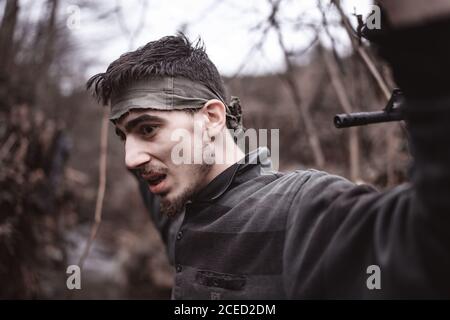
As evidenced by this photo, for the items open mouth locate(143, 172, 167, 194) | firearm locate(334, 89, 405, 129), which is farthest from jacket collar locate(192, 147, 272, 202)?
firearm locate(334, 89, 405, 129)

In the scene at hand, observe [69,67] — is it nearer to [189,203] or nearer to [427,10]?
[189,203]

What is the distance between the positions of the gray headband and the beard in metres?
0.26

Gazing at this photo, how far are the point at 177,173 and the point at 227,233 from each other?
309 mm

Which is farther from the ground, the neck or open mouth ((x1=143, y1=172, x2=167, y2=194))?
the neck

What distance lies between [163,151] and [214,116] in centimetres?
28

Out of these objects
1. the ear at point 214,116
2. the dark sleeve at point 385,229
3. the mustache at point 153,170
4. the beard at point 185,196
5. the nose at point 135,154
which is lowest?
the dark sleeve at point 385,229

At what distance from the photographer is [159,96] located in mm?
1648

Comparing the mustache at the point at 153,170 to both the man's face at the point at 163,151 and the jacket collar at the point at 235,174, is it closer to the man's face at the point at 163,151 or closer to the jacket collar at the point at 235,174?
the man's face at the point at 163,151

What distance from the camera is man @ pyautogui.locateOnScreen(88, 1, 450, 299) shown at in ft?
2.72

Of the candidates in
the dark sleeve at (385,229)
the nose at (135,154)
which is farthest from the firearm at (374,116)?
the nose at (135,154)

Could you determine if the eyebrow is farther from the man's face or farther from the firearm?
the firearm

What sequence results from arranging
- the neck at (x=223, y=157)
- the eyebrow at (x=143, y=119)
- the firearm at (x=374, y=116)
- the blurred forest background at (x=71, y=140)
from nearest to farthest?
the firearm at (x=374, y=116) < the eyebrow at (x=143, y=119) < the neck at (x=223, y=157) < the blurred forest background at (x=71, y=140)

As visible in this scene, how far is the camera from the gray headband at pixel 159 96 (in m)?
1.63

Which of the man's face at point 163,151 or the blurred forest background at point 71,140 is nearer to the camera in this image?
the man's face at point 163,151
